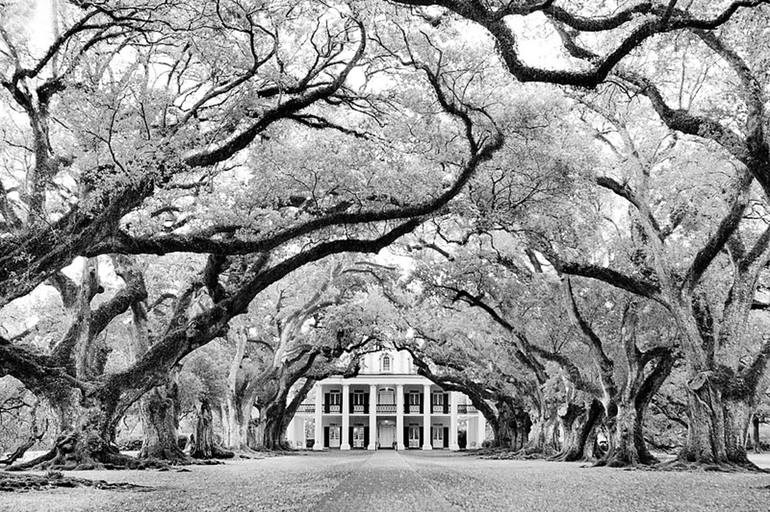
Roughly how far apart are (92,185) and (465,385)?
32.7 meters

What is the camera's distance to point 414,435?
69.9 meters

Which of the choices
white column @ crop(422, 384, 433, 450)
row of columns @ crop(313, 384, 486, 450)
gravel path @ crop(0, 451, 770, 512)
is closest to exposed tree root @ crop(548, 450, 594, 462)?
gravel path @ crop(0, 451, 770, 512)

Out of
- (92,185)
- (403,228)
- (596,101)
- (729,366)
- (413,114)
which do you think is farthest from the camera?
(596,101)

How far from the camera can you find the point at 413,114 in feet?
45.4

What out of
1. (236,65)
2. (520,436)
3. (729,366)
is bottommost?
(520,436)

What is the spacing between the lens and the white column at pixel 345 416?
218 feet

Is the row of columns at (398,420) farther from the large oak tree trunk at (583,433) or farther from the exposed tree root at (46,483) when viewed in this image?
the exposed tree root at (46,483)

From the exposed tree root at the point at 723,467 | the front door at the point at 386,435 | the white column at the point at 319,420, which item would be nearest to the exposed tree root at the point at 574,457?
the exposed tree root at the point at 723,467

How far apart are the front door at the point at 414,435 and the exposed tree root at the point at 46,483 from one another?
5939 cm

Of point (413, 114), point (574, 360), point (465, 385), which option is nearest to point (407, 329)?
point (465, 385)

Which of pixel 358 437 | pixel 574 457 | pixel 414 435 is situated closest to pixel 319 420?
pixel 358 437

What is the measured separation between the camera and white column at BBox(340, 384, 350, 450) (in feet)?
218

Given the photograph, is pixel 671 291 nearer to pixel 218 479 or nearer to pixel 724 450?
pixel 724 450

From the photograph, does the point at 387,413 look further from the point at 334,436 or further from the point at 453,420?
the point at 453,420
